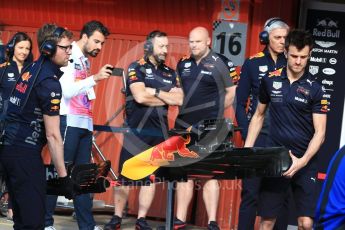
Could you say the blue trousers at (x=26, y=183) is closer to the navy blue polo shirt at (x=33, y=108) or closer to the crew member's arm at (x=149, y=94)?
the navy blue polo shirt at (x=33, y=108)

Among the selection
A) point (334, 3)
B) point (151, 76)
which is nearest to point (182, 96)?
point (151, 76)

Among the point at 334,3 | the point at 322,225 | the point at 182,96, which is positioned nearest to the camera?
the point at 322,225

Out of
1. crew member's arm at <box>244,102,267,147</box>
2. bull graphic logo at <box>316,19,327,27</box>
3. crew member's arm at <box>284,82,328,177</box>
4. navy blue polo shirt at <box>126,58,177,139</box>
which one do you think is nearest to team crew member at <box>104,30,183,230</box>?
navy blue polo shirt at <box>126,58,177,139</box>

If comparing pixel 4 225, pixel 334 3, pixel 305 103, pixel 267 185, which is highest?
pixel 334 3

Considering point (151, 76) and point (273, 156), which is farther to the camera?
point (151, 76)

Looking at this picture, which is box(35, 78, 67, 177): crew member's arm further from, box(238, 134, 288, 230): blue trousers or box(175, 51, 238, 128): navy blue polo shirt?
box(175, 51, 238, 128): navy blue polo shirt

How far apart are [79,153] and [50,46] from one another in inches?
86.5

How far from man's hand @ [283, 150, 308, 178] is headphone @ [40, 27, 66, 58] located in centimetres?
216

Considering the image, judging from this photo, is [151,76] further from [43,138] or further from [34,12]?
[43,138]

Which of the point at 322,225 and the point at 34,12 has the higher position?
the point at 34,12

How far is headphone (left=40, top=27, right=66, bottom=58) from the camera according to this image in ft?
26.2

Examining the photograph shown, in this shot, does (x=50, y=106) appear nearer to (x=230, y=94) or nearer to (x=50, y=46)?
(x=50, y=46)

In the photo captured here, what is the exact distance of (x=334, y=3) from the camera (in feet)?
38.2

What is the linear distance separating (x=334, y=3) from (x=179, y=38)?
6.31 feet
